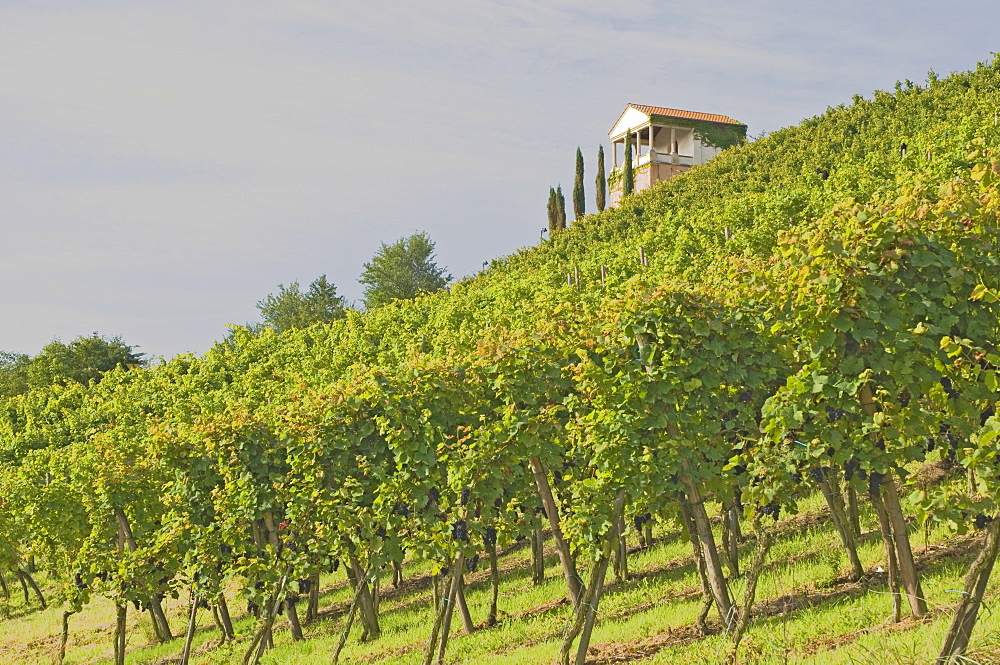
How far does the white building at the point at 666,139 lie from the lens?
5128cm

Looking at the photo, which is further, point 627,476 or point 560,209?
point 560,209

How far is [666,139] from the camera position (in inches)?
2108

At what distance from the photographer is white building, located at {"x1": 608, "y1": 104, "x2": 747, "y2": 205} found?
2019 inches

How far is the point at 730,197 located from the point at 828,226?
88.1ft

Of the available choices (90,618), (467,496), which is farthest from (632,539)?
(90,618)

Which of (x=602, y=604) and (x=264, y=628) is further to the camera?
(x=602, y=604)

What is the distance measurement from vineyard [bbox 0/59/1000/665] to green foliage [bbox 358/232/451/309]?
42.3m

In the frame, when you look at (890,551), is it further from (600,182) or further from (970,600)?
(600,182)

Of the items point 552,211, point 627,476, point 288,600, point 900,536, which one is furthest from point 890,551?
point 552,211

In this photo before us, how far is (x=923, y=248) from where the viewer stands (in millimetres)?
7656

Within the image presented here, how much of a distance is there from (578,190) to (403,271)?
13.2 metres

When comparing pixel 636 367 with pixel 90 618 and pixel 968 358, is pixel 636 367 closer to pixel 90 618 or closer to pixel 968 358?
pixel 968 358

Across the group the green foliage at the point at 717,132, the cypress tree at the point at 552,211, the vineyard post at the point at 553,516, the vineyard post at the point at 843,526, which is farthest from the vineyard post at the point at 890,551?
the cypress tree at the point at 552,211

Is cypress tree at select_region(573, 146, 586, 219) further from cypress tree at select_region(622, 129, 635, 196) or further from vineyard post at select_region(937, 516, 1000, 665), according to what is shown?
vineyard post at select_region(937, 516, 1000, 665)
